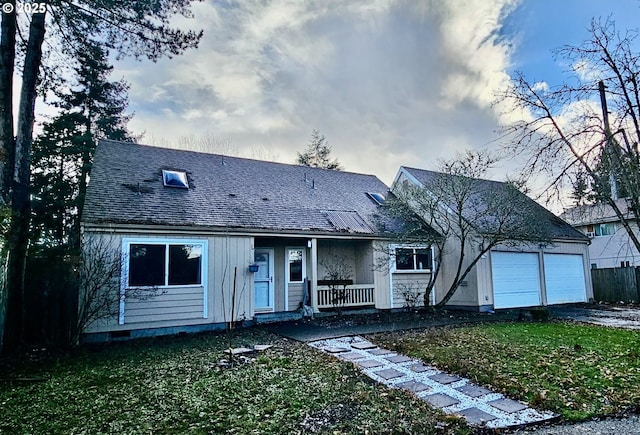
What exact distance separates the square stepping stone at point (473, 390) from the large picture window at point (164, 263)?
6862mm

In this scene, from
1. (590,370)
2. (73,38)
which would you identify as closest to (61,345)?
(73,38)

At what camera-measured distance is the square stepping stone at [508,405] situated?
442 cm

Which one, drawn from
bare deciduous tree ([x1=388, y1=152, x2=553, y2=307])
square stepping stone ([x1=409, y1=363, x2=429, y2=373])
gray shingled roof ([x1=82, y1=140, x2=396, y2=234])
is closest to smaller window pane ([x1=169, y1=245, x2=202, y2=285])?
gray shingled roof ([x1=82, y1=140, x2=396, y2=234])

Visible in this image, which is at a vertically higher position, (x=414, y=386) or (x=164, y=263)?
(x=164, y=263)

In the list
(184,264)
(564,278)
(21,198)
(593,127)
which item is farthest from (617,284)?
(21,198)

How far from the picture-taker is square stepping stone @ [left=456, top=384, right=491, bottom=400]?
495 centimetres

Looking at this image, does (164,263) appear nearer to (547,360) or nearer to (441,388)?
(441,388)

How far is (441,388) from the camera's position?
5207 mm

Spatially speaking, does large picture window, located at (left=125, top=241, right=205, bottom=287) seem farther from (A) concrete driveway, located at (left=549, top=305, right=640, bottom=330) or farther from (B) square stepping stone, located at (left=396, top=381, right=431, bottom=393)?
(A) concrete driveway, located at (left=549, top=305, right=640, bottom=330)

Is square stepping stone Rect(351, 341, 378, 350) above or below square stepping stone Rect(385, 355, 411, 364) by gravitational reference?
above

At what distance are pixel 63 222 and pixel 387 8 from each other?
55.1 ft

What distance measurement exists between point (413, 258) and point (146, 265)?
341 inches

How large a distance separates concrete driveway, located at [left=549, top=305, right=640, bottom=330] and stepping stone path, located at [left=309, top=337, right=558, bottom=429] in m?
7.24

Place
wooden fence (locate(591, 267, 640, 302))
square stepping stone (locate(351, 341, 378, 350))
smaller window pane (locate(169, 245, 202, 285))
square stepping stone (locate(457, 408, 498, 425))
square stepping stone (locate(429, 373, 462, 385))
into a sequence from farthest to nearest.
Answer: wooden fence (locate(591, 267, 640, 302)), smaller window pane (locate(169, 245, 202, 285)), square stepping stone (locate(351, 341, 378, 350)), square stepping stone (locate(429, 373, 462, 385)), square stepping stone (locate(457, 408, 498, 425))
